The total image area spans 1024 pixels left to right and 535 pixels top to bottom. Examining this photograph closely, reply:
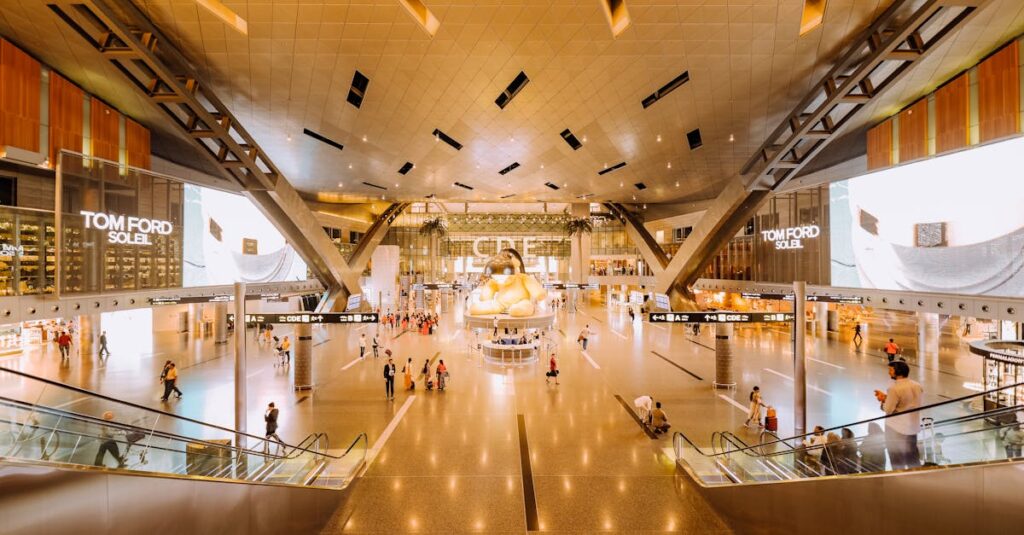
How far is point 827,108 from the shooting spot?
10836mm

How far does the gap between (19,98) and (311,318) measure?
8.53 meters

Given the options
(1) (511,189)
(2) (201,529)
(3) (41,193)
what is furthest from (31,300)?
(1) (511,189)

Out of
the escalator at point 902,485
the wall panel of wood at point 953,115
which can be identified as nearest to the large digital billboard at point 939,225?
the wall panel of wood at point 953,115

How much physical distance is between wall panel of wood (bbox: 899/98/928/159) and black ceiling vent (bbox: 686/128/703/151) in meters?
6.00

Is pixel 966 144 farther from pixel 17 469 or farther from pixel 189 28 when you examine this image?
pixel 189 28

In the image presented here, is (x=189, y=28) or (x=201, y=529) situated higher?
(x=189, y=28)

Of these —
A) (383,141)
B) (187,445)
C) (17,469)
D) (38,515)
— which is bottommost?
(187,445)

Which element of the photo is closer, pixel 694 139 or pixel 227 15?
pixel 227 15

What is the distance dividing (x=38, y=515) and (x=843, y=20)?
13526 millimetres

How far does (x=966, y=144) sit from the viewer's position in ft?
39.6

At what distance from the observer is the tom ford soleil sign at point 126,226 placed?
518 inches

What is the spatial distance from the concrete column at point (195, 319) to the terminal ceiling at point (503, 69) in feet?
44.8

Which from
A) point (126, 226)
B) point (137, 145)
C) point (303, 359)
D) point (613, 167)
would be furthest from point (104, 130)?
point (613, 167)

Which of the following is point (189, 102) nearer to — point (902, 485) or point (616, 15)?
point (616, 15)
